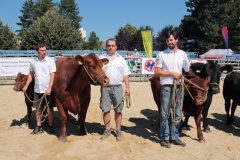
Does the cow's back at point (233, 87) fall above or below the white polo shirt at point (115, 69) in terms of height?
below

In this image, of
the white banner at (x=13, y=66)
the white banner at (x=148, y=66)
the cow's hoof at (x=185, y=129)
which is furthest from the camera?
the white banner at (x=148, y=66)

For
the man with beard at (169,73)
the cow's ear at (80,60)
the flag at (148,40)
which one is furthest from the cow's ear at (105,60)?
the flag at (148,40)

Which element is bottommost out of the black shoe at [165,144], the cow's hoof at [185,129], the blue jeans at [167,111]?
the cow's hoof at [185,129]

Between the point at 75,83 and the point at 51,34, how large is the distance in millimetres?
27113

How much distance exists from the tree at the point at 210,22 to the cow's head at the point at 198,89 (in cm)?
3562

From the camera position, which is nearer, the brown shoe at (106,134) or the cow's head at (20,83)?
the brown shoe at (106,134)

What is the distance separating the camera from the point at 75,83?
4.87 m

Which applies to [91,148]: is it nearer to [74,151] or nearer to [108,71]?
[74,151]

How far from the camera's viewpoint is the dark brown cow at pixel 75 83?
455cm

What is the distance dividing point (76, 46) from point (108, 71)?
28.8 metres

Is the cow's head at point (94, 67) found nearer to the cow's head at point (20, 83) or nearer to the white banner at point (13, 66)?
the cow's head at point (20, 83)

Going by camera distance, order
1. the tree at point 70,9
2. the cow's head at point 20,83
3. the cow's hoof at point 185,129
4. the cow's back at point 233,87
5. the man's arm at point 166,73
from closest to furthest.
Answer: the man's arm at point 166,73 → the cow's hoof at point 185,129 → the cow's head at point 20,83 → the cow's back at point 233,87 → the tree at point 70,9

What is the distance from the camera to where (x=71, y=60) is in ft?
16.7

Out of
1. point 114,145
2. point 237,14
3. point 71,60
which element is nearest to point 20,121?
point 71,60
